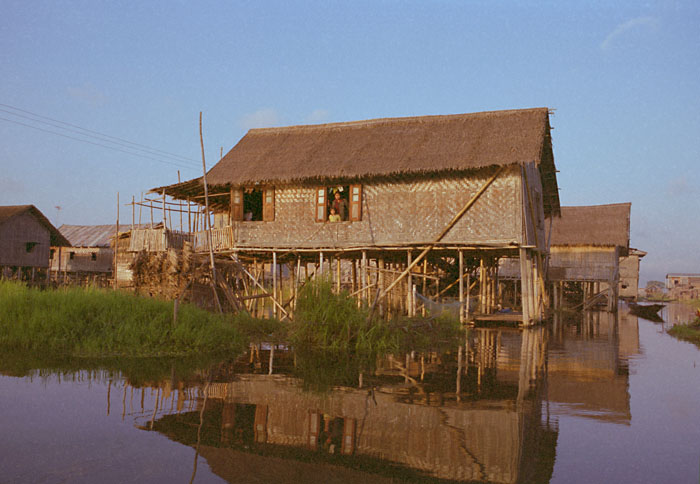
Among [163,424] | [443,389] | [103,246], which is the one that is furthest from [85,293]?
[103,246]

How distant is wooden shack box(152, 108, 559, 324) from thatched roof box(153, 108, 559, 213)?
36mm

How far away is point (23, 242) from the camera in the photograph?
95.8ft

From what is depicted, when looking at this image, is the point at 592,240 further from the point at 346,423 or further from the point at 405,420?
the point at 346,423

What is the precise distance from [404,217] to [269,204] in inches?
168

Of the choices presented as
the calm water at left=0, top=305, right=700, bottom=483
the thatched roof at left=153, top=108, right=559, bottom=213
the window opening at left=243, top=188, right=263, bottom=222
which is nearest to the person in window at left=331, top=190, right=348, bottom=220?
the thatched roof at left=153, top=108, right=559, bottom=213

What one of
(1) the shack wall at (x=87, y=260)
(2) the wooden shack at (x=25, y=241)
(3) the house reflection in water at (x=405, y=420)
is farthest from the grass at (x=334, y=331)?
(1) the shack wall at (x=87, y=260)

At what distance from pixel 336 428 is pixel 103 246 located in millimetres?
32799

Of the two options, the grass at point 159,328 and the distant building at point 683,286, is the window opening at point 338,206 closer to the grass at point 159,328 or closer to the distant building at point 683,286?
the grass at point 159,328

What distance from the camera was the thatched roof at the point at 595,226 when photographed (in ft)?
93.5

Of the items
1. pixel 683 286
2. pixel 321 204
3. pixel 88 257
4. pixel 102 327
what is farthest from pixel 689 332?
pixel 683 286

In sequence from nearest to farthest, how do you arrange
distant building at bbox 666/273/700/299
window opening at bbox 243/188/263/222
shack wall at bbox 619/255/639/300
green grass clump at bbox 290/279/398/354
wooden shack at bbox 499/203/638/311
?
green grass clump at bbox 290/279/398/354, window opening at bbox 243/188/263/222, wooden shack at bbox 499/203/638/311, shack wall at bbox 619/255/639/300, distant building at bbox 666/273/700/299

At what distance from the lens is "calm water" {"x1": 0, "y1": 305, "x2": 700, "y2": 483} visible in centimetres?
445

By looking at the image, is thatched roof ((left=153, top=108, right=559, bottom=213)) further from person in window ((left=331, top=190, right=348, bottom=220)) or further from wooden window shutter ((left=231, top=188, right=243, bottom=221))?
person in window ((left=331, top=190, right=348, bottom=220))

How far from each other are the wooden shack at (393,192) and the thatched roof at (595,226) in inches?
403
